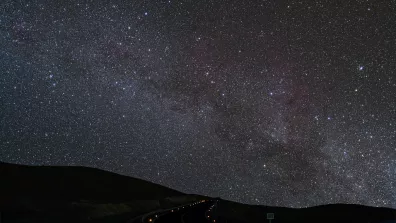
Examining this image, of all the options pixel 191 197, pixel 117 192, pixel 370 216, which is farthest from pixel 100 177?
pixel 370 216

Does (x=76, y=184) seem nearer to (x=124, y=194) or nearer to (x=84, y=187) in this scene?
(x=84, y=187)

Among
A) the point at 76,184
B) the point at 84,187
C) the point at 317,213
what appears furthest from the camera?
the point at 317,213

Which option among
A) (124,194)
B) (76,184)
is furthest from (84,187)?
(124,194)

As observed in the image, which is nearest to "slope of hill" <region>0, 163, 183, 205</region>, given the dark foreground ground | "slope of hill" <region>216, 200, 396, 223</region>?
the dark foreground ground

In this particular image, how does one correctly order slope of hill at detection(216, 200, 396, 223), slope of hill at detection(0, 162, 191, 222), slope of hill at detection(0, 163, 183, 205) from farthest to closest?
slope of hill at detection(216, 200, 396, 223) < slope of hill at detection(0, 163, 183, 205) < slope of hill at detection(0, 162, 191, 222)

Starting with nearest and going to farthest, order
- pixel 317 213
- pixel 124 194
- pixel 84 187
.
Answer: pixel 84 187, pixel 124 194, pixel 317 213

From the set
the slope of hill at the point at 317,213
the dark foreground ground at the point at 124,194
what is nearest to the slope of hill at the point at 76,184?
the dark foreground ground at the point at 124,194

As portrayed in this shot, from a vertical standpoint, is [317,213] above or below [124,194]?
below

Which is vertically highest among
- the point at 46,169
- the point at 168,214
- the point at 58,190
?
the point at 46,169

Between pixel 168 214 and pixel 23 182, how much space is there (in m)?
76.1

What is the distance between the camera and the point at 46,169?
388 ft

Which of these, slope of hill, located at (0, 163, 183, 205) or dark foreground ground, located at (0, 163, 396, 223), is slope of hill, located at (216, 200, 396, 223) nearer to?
dark foreground ground, located at (0, 163, 396, 223)

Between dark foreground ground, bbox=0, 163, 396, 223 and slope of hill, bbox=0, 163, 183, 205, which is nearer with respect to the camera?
slope of hill, bbox=0, 163, 183, 205

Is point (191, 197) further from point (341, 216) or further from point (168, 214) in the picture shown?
point (168, 214)
